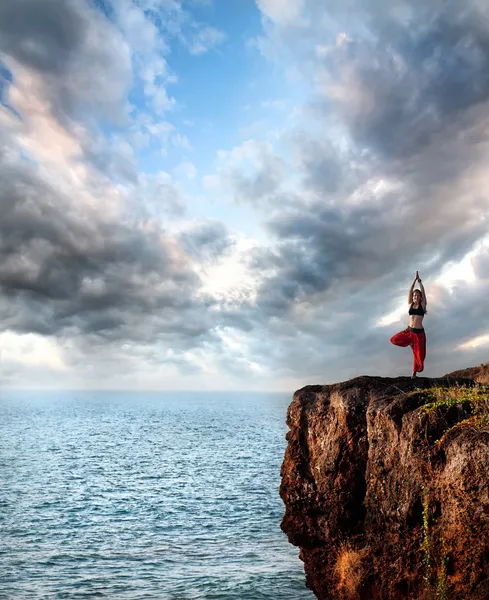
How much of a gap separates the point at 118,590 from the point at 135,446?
166 ft

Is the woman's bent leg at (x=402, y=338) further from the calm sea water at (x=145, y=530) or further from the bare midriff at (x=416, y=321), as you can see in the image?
the calm sea water at (x=145, y=530)

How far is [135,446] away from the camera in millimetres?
70250

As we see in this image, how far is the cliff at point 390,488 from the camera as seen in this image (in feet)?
36.5

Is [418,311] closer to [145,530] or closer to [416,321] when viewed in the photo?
[416,321]

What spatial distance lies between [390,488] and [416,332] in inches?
249

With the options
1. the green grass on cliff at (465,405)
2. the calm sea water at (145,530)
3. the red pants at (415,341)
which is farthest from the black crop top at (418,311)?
the calm sea water at (145,530)

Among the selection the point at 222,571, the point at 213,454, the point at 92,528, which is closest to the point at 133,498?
the point at 92,528

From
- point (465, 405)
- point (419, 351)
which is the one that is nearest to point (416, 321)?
point (419, 351)

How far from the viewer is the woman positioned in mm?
17938

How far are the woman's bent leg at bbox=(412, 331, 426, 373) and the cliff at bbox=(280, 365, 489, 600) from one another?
2.53 feet

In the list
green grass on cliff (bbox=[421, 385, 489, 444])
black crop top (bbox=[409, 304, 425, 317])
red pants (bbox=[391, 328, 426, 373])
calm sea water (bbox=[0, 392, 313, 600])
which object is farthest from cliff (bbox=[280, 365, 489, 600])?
calm sea water (bbox=[0, 392, 313, 600])

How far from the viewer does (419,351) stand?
18.0 m

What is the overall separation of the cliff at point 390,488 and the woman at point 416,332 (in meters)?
1.00

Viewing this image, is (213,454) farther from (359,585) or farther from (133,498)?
(359,585)
